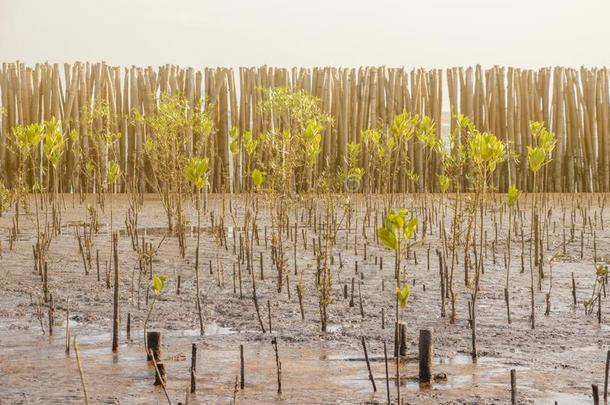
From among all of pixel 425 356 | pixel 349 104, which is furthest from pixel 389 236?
pixel 349 104

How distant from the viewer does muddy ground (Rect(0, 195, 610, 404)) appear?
4.38 m

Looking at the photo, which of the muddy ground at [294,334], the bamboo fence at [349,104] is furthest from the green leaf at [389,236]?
the bamboo fence at [349,104]

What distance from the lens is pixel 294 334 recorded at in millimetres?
5500

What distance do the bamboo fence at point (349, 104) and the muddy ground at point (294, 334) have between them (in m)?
5.48

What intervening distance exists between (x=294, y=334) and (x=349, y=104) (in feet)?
29.4

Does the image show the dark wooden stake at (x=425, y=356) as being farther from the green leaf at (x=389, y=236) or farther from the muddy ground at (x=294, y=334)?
the green leaf at (x=389, y=236)

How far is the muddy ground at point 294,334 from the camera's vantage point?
4.38m

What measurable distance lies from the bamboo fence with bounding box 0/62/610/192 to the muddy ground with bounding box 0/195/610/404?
18.0 ft

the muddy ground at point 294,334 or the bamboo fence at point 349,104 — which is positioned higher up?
the bamboo fence at point 349,104

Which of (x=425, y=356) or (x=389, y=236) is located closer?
(x=389, y=236)

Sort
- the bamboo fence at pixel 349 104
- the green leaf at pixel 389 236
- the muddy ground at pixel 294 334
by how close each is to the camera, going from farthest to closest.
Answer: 1. the bamboo fence at pixel 349 104
2. the muddy ground at pixel 294 334
3. the green leaf at pixel 389 236

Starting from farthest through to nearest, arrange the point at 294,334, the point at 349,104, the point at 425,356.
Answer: the point at 349,104, the point at 294,334, the point at 425,356

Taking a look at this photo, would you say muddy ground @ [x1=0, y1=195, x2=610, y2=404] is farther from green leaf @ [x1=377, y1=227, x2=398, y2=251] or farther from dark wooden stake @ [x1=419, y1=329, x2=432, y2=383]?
green leaf @ [x1=377, y1=227, x2=398, y2=251]

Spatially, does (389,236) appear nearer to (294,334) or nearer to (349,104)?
(294,334)
